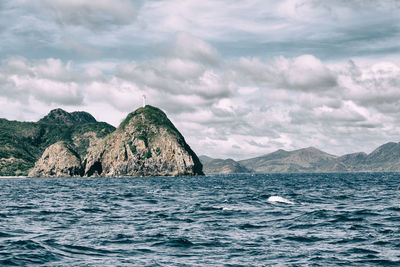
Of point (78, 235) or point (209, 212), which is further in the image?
point (209, 212)

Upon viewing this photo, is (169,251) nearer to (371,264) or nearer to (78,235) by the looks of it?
(78,235)

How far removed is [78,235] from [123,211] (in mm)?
17563

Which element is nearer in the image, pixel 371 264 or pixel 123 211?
pixel 371 264

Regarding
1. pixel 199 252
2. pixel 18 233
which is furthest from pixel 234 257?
pixel 18 233

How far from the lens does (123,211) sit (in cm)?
4831

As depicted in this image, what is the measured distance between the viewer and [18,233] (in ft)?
106

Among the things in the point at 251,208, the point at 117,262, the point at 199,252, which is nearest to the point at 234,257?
the point at 199,252

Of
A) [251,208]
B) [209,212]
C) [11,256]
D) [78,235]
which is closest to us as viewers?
[11,256]

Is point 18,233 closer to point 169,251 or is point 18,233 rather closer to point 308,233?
point 169,251

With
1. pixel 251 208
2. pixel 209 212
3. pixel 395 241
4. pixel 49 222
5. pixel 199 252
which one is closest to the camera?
pixel 199 252

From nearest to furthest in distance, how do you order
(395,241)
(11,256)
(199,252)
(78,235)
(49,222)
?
(11,256) → (199,252) → (395,241) → (78,235) → (49,222)

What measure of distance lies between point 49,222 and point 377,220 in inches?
1320

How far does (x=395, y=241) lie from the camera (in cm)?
2783

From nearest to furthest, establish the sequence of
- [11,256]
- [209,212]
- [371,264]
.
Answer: [371,264] < [11,256] < [209,212]
